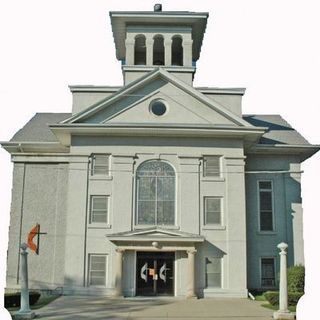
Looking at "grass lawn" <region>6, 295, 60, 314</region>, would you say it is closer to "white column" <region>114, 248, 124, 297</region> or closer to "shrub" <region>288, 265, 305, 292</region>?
"white column" <region>114, 248, 124, 297</region>

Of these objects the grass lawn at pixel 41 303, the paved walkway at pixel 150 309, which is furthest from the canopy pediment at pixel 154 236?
the grass lawn at pixel 41 303

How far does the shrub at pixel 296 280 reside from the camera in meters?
26.6

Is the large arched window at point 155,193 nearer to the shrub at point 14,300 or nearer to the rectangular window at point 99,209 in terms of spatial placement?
the rectangular window at point 99,209

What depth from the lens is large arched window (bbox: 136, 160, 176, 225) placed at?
2856 cm

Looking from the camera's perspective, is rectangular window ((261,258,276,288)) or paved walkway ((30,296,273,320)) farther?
rectangular window ((261,258,276,288))

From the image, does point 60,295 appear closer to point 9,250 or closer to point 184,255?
point 9,250

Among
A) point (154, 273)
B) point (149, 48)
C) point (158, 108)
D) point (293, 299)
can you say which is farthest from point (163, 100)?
point (293, 299)

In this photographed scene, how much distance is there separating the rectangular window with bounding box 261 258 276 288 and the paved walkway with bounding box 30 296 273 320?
391 centimetres

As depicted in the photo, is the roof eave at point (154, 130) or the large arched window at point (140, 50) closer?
the roof eave at point (154, 130)

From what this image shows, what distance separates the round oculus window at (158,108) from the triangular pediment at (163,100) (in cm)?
17

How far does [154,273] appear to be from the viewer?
2794cm

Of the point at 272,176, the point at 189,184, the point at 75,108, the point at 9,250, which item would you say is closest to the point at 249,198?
the point at 272,176

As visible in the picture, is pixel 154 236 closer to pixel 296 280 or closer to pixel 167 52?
pixel 296 280

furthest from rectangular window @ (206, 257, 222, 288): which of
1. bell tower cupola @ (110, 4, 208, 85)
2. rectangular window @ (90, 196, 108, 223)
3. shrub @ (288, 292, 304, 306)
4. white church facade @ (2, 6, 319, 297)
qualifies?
bell tower cupola @ (110, 4, 208, 85)
